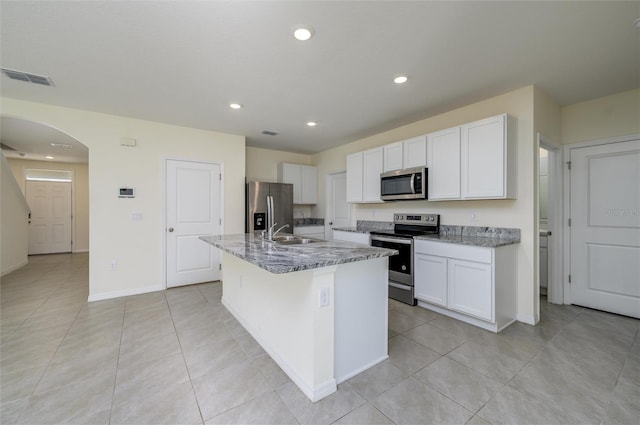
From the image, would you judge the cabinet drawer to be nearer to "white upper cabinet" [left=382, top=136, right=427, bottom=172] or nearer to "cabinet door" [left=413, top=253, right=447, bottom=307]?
"cabinet door" [left=413, top=253, right=447, bottom=307]

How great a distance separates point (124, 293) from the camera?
3.71 m

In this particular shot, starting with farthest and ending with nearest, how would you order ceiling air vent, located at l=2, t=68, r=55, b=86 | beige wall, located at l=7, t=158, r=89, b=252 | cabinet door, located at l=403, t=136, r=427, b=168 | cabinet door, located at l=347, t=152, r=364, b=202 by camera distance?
beige wall, located at l=7, t=158, r=89, b=252 → cabinet door, located at l=347, t=152, r=364, b=202 → cabinet door, located at l=403, t=136, r=427, b=168 → ceiling air vent, located at l=2, t=68, r=55, b=86

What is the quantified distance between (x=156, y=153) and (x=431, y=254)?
13.3 ft

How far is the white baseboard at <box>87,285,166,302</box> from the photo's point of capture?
3.53 metres

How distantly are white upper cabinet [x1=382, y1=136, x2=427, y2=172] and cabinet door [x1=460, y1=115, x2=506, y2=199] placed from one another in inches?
21.2

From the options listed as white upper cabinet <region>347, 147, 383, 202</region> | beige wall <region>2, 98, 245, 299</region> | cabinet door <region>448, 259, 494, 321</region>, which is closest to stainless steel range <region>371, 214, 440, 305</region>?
cabinet door <region>448, 259, 494, 321</region>

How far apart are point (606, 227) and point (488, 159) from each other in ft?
5.57

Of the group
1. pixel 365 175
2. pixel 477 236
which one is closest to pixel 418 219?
pixel 477 236

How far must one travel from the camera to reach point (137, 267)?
3.82 meters

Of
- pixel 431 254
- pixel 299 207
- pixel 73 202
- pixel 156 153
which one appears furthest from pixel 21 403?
pixel 73 202

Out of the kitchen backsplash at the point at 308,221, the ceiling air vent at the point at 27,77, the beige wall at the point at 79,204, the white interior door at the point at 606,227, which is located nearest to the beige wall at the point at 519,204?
the white interior door at the point at 606,227

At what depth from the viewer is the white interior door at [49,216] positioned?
6797 millimetres

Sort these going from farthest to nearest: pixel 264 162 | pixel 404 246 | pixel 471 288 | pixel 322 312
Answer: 1. pixel 264 162
2. pixel 404 246
3. pixel 471 288
4. pixel 322 312

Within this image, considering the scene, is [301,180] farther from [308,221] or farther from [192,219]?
[192,219]
